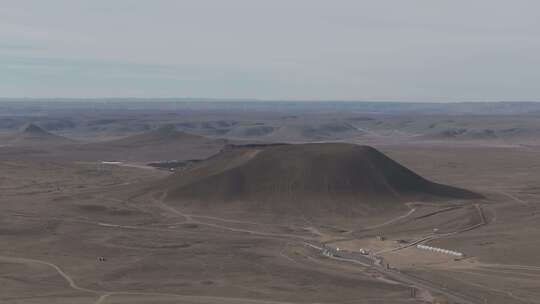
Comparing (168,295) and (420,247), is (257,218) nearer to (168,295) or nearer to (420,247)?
(420,247)

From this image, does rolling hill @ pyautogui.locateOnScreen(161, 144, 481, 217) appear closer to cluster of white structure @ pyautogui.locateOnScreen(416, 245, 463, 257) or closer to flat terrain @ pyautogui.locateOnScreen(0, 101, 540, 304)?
flat terrain @ pyautogui.locateOnScreen(0, 101, 540, 304)

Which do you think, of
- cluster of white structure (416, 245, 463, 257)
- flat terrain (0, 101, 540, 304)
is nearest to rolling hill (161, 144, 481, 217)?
flat terrain (0, 101, 540, 304)

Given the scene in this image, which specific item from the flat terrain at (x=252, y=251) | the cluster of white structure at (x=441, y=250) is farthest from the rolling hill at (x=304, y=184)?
the cluster of white structure at (x=441, y=250)

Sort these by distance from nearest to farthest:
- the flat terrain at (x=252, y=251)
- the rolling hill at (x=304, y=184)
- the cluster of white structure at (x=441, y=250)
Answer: the flat terrain at (x=252, y=251) < the cluster of white structure at (x=441, y=250) < the rolling hill at (x=304, y=184)

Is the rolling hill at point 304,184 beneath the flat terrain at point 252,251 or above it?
above

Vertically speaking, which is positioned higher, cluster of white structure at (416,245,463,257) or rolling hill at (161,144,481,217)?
rolling hill at (161,144,481,217)

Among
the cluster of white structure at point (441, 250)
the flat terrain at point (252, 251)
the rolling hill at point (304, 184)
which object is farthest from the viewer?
the rolling hill at point (304, 184)

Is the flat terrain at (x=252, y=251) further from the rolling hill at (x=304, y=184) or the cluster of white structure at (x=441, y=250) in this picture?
the rolling hill at (x=304, y=184)

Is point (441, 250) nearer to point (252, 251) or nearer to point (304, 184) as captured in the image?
point (252, 251)

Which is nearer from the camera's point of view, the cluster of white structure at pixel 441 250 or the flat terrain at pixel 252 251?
the flat terrain at pixel 252 251
